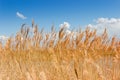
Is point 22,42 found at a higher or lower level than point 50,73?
higher

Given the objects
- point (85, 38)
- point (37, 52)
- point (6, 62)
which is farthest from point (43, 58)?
Answer: point (85, 38)

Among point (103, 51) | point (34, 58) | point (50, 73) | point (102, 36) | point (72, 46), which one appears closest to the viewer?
point (50, 73)

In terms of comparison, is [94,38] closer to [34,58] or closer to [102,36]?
[102,36]

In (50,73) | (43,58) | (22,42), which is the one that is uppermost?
(22,42)

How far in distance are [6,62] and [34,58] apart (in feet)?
1.49

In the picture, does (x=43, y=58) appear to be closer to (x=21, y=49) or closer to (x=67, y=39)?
(x=21, y=49)

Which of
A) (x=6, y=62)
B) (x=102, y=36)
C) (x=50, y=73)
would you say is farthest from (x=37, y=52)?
(x=102, y=36)

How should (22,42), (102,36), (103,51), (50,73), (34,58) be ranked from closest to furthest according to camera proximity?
(50,73), (34,58), (22,42), (103,51), (102,36)

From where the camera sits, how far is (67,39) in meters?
4.45

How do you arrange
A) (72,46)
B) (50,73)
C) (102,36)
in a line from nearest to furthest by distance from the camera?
(50,73) < (72,46) < (102,36)

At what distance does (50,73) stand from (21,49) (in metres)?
1.56

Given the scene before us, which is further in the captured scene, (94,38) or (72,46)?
(94,38)

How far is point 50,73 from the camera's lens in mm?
2598

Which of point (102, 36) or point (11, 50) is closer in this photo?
point (11, 50)
